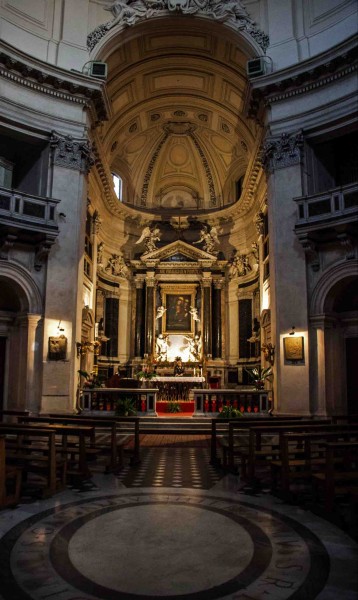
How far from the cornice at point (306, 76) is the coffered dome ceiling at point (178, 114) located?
6.90 ft

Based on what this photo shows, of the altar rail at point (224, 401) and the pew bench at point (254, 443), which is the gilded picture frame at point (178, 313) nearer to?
the altar rail at point (224, 401)

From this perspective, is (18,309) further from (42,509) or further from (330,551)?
(330,551)

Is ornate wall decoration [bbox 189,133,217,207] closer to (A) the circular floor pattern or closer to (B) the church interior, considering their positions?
(B) the church interior

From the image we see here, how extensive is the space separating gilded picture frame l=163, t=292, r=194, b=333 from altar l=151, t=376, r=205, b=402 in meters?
5.10

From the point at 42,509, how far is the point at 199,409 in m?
9.19

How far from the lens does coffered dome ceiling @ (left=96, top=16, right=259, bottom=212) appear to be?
18.2 m

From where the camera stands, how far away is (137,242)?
2464 centimetres

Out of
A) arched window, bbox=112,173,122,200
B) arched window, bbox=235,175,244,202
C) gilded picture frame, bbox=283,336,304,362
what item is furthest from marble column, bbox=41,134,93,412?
arched window, bbox=235,175,244,202

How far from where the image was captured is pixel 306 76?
14.9 meters

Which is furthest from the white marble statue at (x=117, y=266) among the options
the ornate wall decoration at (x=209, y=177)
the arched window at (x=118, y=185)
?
the ornate wall decoration at (x=209, y=177)

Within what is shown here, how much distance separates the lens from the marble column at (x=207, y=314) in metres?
23.1

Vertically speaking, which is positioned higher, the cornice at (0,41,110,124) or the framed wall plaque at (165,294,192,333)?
the cornice at (0,41,110,124)

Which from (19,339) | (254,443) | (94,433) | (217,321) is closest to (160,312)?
(217,321)

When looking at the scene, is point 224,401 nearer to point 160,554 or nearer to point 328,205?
point 328,205
